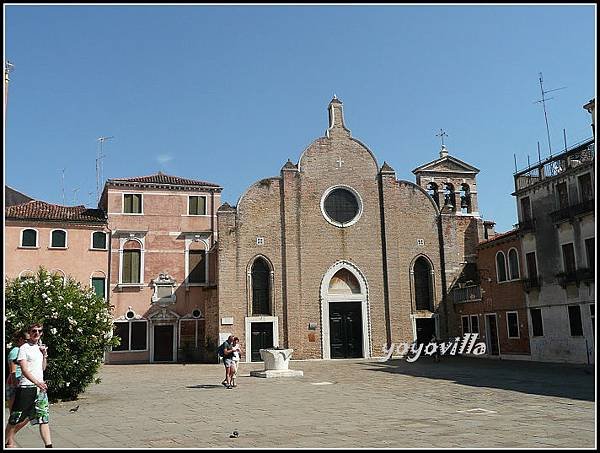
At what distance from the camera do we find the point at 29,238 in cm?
3322

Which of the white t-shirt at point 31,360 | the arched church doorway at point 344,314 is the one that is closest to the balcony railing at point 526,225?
the arched church doorway at point 344,314

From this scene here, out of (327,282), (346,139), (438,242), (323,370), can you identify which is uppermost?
(346,139)

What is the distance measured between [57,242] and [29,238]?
145cm

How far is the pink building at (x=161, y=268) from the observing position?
1357 inches

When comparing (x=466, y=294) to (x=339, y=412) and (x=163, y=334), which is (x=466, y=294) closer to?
(x=163, y=334)

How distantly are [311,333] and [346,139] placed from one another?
38.5 ft

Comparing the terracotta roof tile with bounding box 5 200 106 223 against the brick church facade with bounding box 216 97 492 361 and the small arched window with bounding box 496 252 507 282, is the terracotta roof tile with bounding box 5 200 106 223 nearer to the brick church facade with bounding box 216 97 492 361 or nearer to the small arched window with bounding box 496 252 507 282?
the brick church facade with bounding box 216 97 492 361

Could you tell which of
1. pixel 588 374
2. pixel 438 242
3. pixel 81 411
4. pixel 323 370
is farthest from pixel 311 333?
pixel 81 411

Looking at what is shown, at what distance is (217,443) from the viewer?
370 inches

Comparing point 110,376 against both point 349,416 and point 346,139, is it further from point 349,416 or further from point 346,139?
point 346,139

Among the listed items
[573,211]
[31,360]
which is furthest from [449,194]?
[31,360]

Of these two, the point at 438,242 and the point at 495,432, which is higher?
the point at 438,242

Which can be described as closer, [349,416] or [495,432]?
[495,432]

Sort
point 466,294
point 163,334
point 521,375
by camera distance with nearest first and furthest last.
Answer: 1. point 521,375
2. point 466,294
3. point 163,334
